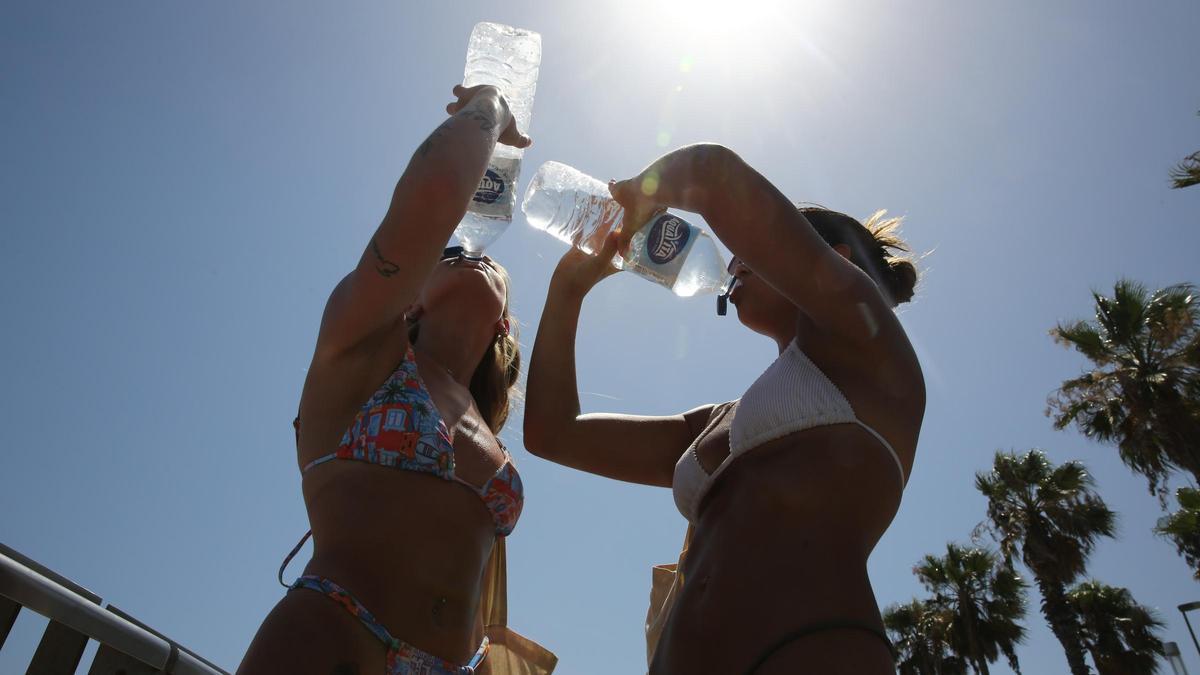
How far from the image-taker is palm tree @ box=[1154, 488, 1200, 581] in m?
12.9

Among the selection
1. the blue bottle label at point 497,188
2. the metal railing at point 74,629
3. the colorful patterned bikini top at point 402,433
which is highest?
the blue bottle label at point 497,188

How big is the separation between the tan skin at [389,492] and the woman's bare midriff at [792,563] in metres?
0.68

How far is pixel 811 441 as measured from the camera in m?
1.77

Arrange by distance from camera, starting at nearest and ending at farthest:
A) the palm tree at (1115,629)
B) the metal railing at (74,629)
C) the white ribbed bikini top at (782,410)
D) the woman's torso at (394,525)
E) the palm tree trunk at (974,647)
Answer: the metal railing at (74,629)
the white ribbed bikini top at (782,410)
the woman's torso at (394,525)
the palm tree at (1115,629)
the palm tree trunk at (974,647)

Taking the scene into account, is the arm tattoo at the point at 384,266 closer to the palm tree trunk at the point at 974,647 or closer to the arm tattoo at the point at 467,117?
the arm tattoo at the point at 467,117

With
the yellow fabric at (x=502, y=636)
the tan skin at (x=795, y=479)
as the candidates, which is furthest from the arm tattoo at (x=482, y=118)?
the yellow fabric at (x=502, y=636)

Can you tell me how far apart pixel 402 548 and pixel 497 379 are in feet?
4.11

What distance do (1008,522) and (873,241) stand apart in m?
18.3

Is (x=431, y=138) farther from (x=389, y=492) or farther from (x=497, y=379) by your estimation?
(x=497, y=379)

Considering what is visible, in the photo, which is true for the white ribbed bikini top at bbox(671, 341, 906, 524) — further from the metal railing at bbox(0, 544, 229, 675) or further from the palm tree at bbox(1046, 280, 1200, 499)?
the palm tree at bbox(1046, 280, 1200, 499)

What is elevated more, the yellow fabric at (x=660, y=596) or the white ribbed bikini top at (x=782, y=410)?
the white ribbed bikini top at (x=782, y=410)

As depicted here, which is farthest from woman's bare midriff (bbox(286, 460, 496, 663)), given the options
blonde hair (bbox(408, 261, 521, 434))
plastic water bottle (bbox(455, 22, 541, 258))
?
plastic water bottle (bbox(455, 22, 541, 258))

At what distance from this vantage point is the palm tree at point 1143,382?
40.8 feet

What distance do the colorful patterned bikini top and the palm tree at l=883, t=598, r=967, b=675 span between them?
21.4 meters
